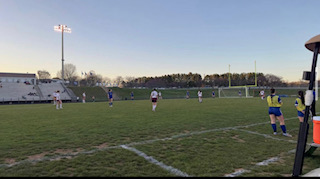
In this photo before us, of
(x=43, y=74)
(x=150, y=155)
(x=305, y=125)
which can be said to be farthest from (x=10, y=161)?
(x=43, y=74)

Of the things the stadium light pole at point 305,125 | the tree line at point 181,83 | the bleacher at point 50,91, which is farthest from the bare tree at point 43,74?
the stadium light pole at point 305,125

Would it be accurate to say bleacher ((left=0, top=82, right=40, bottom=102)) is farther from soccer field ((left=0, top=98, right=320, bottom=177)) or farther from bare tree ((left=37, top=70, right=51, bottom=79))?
bare tree ((left=37, top=70, right=51, bottom=79))

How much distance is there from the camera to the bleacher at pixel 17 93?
130 feet

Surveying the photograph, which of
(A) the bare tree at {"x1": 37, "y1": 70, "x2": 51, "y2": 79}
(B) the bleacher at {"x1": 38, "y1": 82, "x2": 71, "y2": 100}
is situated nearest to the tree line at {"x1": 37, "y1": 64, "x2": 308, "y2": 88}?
(A) the bare tree at {"x1": 37, "y1": 70, "x2": 51, "y2": 79}

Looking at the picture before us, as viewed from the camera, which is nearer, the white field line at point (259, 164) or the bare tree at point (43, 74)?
the white field line at point (259, 164)

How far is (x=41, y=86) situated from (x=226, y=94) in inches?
2007

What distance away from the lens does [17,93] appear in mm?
43000

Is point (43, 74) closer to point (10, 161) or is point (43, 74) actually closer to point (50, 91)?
point (50, 91)

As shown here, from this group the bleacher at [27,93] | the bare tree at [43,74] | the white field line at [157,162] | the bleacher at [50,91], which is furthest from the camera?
the bare tree at [43,74]

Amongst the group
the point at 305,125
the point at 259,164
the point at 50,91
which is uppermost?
the point at 50,91

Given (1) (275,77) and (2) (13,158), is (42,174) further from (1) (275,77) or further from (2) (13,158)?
(1) (275,77)

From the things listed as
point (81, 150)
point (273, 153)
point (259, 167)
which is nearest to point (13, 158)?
point (81, 150)

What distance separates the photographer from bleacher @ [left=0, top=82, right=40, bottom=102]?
39.5 meters

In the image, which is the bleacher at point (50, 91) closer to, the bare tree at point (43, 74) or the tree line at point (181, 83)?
the tree line at point (181, 83)
